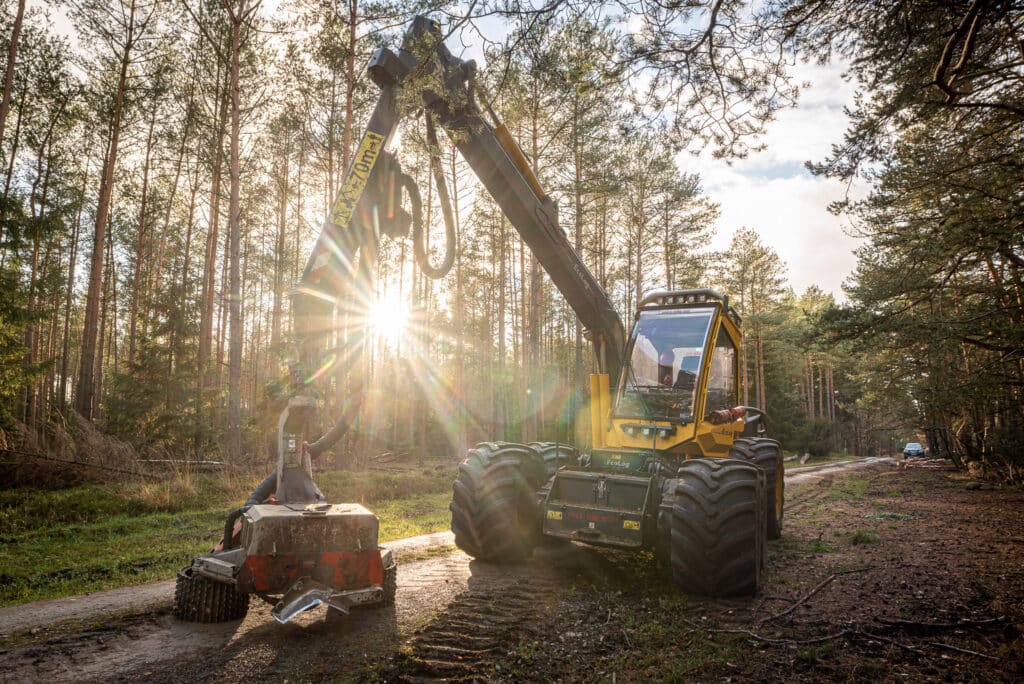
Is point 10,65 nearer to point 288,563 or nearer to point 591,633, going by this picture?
point 288,563

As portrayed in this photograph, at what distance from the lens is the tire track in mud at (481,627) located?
12.2 ft

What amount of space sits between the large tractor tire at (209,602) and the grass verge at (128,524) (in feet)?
7.57

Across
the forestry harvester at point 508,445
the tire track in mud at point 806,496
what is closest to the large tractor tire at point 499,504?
the forestry harvester at point 508,445

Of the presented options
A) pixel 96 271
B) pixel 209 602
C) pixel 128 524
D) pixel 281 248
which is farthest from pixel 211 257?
pixel 209 602

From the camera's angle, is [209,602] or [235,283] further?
[235,283]

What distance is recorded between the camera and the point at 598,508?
589cm

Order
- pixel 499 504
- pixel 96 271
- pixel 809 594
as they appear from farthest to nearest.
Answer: pixel 96 271
pixel 499 504
pixel 809 594

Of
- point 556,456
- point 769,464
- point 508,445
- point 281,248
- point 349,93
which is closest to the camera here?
point 508,445

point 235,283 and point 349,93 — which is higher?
point 349,93

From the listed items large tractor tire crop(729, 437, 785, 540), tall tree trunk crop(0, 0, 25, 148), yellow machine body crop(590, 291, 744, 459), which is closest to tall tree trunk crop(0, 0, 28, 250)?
tall tree trunk crop(0, 0, 25, 148)

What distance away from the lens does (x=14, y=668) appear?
3.68 metres

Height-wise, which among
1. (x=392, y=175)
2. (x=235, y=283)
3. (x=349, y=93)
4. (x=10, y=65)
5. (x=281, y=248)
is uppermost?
(x=349, y=93)

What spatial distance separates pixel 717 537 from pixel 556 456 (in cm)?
240

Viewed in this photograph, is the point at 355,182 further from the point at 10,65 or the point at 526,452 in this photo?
the point at 10,65
